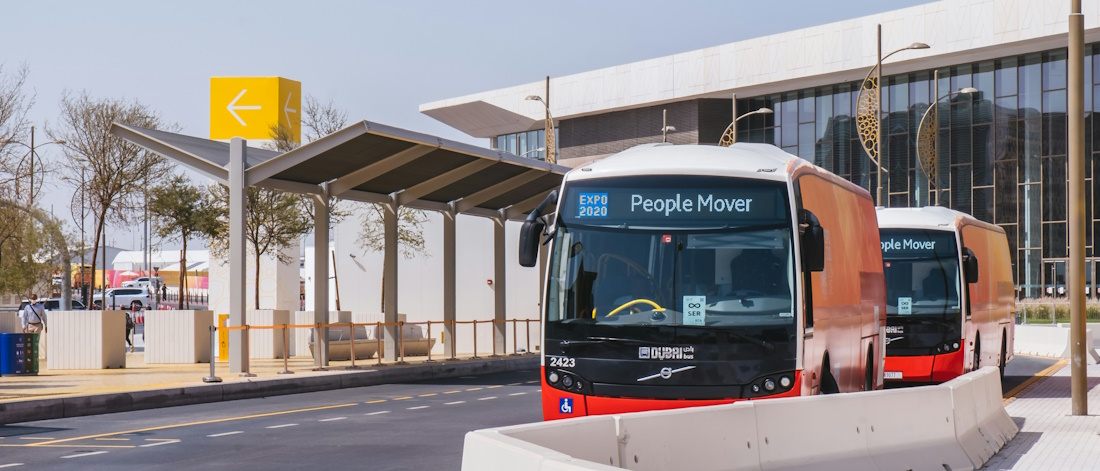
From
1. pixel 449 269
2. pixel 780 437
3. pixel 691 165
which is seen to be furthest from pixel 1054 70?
pixel 780 437

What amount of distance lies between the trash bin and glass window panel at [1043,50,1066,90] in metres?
47.5

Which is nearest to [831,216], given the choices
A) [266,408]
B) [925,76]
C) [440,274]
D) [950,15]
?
[266,408]

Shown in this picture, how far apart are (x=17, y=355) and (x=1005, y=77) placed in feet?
158

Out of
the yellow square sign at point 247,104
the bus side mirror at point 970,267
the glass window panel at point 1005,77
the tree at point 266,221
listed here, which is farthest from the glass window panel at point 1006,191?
the bus side mirror at point 970,267

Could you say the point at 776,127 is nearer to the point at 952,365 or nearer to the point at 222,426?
the point at 952,365

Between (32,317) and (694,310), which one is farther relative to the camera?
(32,317)

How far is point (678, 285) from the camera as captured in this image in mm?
11562

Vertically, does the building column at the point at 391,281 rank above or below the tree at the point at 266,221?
below

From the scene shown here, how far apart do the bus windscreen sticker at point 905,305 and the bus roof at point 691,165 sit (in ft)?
27.2

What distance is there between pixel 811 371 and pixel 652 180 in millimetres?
2231

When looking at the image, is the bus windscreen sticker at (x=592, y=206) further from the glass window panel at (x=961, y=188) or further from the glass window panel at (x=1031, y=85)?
the glass window panel at (x=961, y=188)

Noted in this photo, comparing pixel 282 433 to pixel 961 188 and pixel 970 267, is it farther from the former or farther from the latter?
pixel 961 188

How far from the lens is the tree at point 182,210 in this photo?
149 feet

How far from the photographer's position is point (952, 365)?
19828mm
